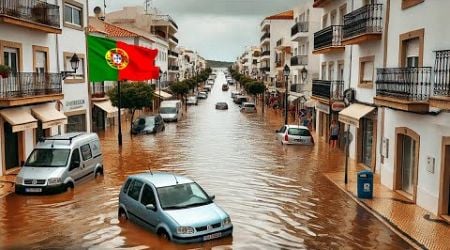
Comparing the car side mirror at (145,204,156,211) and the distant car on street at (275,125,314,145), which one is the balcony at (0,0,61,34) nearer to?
the car side mirror at (145,204,156,211)

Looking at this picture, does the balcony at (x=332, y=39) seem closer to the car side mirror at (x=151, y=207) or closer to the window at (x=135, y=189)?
the window at (x=135, y=189)

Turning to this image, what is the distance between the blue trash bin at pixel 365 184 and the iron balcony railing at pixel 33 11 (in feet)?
47.9

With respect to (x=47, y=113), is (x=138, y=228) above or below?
below

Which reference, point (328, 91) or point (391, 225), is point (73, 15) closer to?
point (328, 91)

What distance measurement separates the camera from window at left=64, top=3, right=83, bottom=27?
1084 inches

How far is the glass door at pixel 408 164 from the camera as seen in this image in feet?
56.4

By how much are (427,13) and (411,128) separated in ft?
12.3

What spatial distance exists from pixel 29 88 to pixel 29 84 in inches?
6.9

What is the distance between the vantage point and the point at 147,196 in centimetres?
1271

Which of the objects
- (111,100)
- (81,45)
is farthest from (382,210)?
(111,100)

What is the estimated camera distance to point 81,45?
2916cm

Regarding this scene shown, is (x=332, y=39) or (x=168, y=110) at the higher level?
(x=332, y=39)

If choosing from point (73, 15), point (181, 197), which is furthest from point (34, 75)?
point (181, 197)

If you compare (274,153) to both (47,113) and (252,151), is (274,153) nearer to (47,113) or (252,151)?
(252,151)
